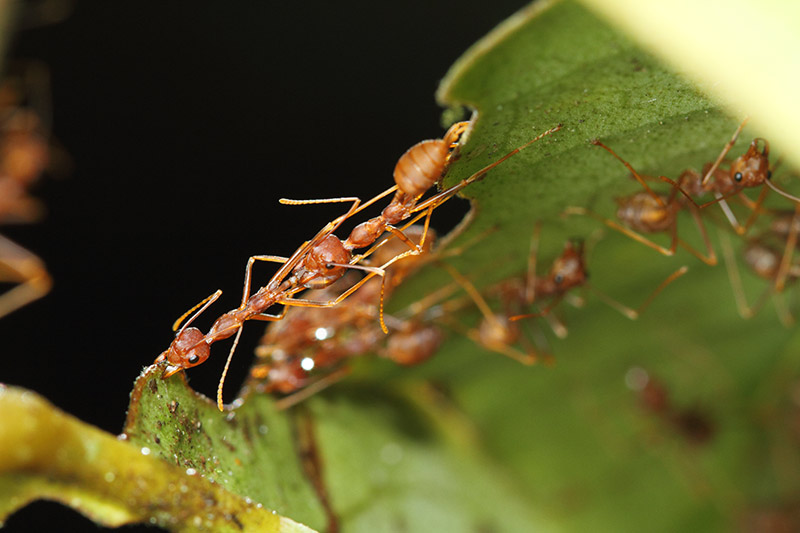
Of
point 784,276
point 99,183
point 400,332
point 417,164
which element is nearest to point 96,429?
point 417,164

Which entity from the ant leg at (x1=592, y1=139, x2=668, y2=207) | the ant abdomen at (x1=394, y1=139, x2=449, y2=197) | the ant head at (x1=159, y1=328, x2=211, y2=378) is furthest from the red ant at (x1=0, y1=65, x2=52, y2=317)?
the ant leg at (x1=592, y1=139, x2=668, y2=207)

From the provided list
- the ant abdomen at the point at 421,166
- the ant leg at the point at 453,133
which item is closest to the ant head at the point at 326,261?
the ant abdomen at the point at 421,166

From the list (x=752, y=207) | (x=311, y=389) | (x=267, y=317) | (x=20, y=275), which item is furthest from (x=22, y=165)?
(x=752, y=207)

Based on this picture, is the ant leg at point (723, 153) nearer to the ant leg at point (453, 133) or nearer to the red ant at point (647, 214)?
the red ant at point (647, 214)

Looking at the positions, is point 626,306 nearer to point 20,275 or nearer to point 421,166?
point 421,166

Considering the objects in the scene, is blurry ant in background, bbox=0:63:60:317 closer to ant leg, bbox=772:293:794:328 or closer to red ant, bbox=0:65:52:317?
red ant, bbox=0:65:52:317

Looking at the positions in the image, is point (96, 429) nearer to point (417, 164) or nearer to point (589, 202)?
point (417, 164)
